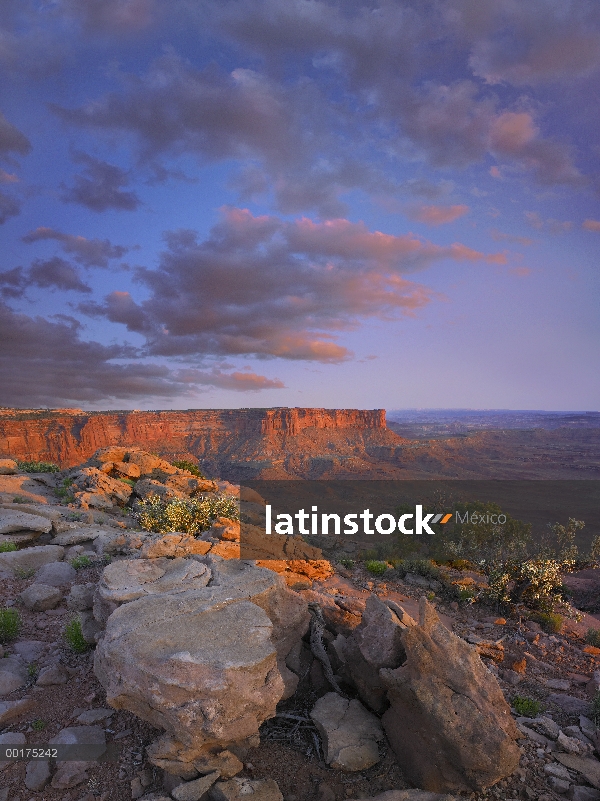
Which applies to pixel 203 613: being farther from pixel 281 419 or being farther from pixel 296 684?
pixel 281 419

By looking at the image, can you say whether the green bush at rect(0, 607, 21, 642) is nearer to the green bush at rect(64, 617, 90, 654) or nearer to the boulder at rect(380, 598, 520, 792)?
the green bush at rect(64, 617, 90, 654)

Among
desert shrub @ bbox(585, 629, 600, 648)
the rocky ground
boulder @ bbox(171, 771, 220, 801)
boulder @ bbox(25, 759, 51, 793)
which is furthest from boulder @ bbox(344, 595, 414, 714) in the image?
desert shrub @ bbox(585, 629, 600, 648)

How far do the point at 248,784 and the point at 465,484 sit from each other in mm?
86790

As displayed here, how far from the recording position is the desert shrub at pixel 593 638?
12900 millimetres

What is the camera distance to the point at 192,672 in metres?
5.39

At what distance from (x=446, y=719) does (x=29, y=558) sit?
1145 centimetres

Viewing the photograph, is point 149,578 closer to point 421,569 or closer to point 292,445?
point 421,569

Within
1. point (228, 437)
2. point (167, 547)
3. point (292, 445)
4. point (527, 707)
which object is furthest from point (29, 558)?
point (228, 437)

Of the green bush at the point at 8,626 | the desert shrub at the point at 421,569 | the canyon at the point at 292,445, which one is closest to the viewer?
the green bush at the point at 8,626

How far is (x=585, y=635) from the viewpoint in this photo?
13.5m

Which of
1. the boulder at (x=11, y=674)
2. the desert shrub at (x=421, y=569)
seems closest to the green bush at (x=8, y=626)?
the boulder at (x=11, y=674)

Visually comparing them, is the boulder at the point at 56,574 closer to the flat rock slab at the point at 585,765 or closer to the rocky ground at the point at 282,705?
the rocky ground at the point at 282,705

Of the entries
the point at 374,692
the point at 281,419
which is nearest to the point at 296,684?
the point at 374,692

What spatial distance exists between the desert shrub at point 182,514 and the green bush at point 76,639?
342 inches
